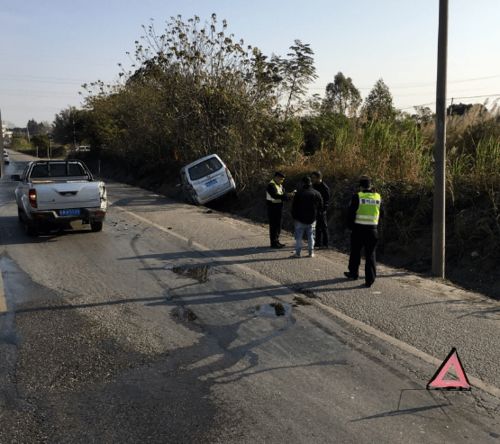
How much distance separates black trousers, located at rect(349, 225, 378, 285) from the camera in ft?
26.0

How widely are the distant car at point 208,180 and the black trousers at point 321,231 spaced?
7.28 meters

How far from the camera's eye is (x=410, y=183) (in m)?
12.4

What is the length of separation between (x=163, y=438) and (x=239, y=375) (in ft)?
3.82

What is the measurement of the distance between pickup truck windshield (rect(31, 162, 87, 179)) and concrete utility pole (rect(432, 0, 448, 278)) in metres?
8.82

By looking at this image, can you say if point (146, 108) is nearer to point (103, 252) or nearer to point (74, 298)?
point (103, 252)

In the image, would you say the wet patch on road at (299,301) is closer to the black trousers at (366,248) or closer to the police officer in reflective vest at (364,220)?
the black trousers at (366,248)

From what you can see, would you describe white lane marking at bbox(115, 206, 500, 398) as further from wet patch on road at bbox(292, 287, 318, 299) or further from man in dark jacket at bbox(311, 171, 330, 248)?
man in dark jacket at bbox(311, 171, 330, 248)

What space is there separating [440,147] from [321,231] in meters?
3.46

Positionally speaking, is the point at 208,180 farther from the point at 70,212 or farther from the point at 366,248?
the point at 366,248

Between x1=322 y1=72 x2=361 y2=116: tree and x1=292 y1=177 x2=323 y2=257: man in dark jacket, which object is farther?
x1=322 y1=72 x2=361 y2=116: tree

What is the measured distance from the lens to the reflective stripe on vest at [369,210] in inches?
320

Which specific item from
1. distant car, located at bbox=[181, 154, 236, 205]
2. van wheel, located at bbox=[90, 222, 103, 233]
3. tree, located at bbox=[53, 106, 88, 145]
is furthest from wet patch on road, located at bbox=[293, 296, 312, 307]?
tree, located at bbox=[53, 106, 88, 145]

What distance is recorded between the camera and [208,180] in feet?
60.1

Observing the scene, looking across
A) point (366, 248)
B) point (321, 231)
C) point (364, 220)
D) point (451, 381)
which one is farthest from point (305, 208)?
point (451, 381)
